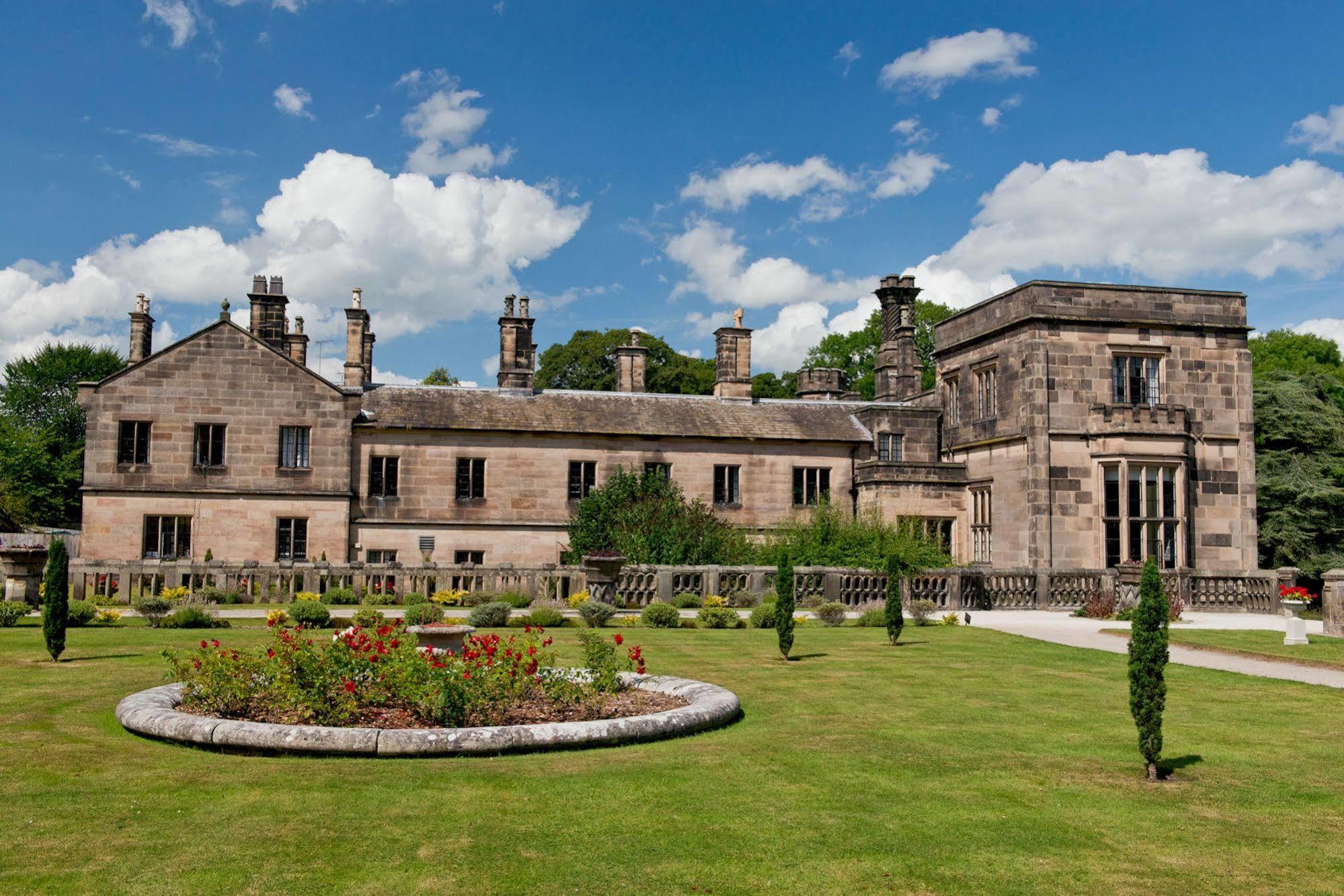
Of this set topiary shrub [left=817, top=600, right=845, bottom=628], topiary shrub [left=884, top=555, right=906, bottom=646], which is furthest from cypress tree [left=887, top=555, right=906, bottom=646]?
topiary shrub [left=817, top=600, right=845, bottom=628]

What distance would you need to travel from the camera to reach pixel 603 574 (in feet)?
89.7

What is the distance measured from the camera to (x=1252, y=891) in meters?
7.37

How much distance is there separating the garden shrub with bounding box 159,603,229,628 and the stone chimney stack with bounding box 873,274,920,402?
1037 inches

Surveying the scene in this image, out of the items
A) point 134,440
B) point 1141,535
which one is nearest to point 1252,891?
point 1141,535

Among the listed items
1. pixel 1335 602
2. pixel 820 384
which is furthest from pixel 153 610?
pixel 820 384

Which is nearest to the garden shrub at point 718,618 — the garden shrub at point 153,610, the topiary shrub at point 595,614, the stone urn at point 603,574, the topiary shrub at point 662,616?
the topiary shrub at point 662,616

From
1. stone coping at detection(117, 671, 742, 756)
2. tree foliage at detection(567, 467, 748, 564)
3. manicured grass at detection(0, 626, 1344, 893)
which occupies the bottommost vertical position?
manicured grass at detection(0, 626, 1344, 893)

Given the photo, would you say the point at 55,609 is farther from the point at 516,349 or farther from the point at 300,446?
the point at 516,349

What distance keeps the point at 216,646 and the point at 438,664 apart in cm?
290

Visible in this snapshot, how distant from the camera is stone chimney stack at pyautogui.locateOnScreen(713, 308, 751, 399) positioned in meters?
41.9

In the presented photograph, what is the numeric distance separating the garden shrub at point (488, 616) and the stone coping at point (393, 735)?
11.1 metres

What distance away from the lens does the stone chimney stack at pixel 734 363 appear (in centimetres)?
4191

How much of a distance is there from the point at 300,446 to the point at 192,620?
593 inches

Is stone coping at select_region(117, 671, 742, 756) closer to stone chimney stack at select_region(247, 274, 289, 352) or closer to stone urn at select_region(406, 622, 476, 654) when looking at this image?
stone urn at select_region(406, 622, 476, 654)
